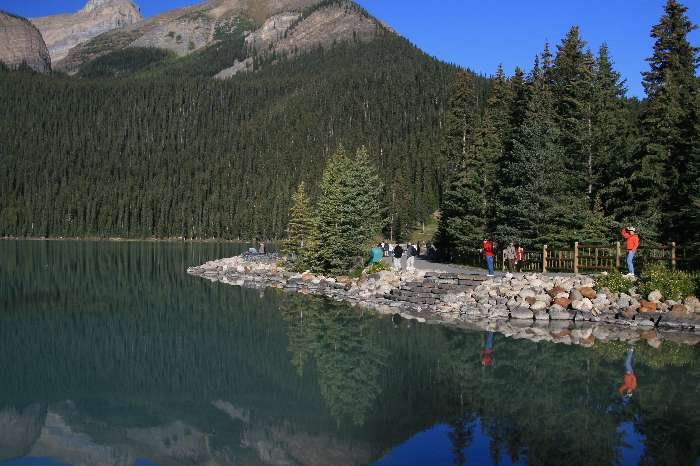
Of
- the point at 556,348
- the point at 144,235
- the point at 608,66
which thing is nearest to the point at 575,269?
the point at 556,348

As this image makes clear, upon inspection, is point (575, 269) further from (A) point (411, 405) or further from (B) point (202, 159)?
(B) point (202, 159)

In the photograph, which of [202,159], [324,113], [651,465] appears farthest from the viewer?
[202,159]

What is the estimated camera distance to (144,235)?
162 meters

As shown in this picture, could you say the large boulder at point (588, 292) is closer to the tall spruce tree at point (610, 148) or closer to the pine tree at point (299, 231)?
the tall spruce tree at point (610, 148)

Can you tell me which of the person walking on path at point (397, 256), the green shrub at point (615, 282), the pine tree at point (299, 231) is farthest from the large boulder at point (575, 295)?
the pine tree at point (299, 231)

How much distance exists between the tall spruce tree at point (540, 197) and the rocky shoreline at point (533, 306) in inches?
179

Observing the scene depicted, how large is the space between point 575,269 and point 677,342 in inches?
415

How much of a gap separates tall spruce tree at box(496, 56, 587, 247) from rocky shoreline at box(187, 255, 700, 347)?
14.9 feet

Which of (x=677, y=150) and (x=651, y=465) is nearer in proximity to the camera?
(x=651, y=465)

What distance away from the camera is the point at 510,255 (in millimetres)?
36906

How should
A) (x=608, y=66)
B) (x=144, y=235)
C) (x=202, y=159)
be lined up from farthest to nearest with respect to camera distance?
(x=202, y=159) → (x=144, y=235) → (x=608, y=66)

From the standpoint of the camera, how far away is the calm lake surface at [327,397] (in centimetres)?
1357

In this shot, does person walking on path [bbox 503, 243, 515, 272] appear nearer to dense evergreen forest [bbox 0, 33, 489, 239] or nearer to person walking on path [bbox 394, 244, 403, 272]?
person walking on path [bbox 394, 244, 403, 272]

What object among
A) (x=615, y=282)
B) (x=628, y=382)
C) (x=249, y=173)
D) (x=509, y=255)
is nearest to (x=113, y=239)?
(x=249, y=173)
